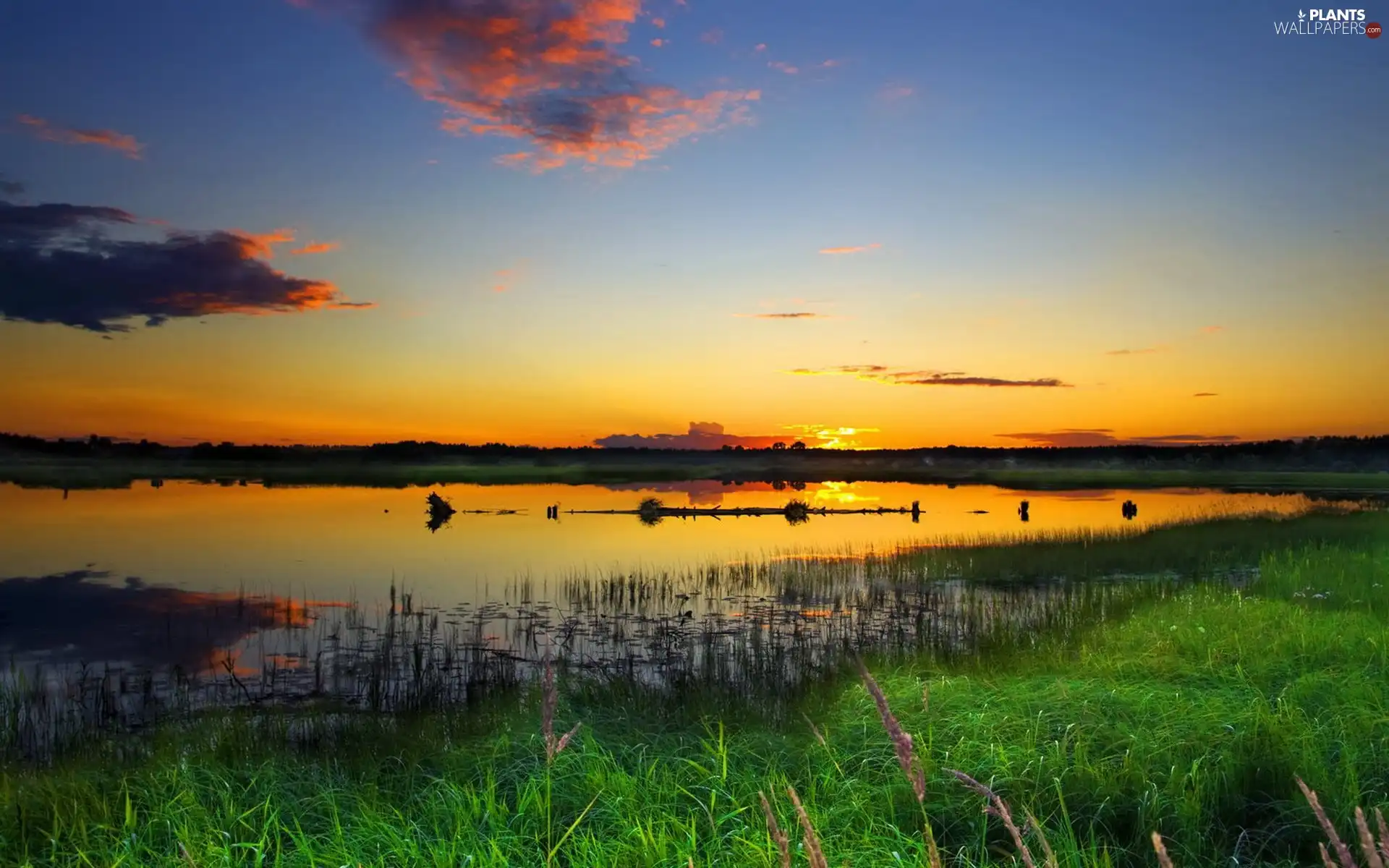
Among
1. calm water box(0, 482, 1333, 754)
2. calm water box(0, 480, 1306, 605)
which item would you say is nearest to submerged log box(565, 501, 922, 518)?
calm water box(0, 480, 1306, 605)

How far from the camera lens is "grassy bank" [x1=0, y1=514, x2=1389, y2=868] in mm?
6914

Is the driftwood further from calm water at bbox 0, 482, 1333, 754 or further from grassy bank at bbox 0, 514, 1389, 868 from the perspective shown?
grassy bank at bbox 0, 514, 1389, 868

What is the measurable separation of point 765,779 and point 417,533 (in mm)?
30826

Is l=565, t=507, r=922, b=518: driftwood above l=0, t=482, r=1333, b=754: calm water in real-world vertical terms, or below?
above

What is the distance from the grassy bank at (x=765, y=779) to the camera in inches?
272

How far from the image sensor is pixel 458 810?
7.28 meters

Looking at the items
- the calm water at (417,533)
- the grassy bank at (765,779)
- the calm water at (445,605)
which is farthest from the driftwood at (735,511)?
the grassy bank at (765,779)

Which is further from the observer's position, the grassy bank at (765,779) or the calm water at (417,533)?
the calm water at (417,533)

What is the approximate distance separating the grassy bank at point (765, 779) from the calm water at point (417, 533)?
39.9 ft

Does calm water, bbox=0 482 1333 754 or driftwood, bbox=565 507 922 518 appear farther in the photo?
driftwood, bbox=565 507 922 518

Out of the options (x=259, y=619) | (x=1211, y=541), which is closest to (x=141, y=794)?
(x=259, y=619)

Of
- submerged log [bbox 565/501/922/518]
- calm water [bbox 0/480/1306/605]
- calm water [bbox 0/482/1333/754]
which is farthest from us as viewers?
submerged log [bbox 565/501/922/518]

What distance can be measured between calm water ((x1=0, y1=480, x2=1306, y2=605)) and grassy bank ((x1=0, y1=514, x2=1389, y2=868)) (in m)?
12.2

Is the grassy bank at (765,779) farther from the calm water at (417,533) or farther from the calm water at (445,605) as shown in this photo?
the calm water at (417,533)
